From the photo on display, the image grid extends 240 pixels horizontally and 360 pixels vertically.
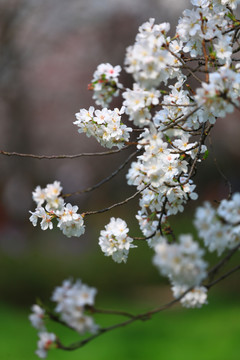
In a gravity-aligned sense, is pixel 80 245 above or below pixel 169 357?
above

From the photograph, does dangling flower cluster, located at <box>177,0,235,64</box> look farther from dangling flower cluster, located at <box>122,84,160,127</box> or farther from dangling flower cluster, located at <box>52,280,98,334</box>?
dangling flower cluster, located at <box>52,280,98,334</box>

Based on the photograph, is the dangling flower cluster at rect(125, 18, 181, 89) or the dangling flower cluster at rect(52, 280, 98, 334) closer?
the dangling flower cluster at rect(52, 280, 98, 334)

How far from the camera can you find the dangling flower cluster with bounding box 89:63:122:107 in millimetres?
1761

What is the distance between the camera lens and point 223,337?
661 centimetres

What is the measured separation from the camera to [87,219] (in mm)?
14875

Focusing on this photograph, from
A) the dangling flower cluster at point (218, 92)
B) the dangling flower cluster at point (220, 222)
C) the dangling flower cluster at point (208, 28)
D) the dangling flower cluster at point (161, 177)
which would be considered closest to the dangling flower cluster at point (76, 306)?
the dangling flower cluster at point (220, 222)

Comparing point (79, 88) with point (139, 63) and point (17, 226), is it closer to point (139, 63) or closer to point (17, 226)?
point (17, 226)

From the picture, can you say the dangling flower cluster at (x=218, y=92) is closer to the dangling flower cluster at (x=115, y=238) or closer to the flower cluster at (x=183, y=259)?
the flower cluster at (x=183, y=259)

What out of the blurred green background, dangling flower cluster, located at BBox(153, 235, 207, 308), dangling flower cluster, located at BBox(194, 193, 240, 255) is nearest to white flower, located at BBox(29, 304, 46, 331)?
dangling flower cluster, located at BBox(153, 235, 207, 308)

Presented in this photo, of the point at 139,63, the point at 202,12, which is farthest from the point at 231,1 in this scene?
the point at 139,63

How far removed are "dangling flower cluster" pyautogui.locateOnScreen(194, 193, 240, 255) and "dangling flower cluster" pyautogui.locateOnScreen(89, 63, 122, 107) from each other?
527mm

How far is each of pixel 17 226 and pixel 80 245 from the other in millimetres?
1812

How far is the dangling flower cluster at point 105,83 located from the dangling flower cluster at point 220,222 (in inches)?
20.7

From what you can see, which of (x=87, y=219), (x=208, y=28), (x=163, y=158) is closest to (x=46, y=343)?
(x=163, y=158)
